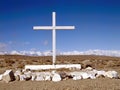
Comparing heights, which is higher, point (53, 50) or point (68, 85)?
point (53, 50)

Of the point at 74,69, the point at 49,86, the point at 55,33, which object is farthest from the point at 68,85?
the point at 55,33

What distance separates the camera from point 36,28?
75.4ft

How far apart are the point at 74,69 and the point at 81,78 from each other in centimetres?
652

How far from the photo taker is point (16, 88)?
12.8m

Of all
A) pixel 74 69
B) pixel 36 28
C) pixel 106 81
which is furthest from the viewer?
pixel 36 28

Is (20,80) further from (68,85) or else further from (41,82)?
(68,85)

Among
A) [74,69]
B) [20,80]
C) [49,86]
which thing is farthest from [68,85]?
[74,69]

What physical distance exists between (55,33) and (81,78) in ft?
27.2

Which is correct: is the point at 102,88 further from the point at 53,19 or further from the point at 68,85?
the point at 53,19

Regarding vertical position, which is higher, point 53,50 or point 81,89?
point 53,50

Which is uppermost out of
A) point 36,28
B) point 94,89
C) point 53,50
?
point 36,28

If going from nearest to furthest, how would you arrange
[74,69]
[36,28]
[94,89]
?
→ 1. [94,89]
2. [74,69]
3. [36,28]

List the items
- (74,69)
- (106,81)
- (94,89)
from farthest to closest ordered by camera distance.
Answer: (74,69), (106,81), (94,89)

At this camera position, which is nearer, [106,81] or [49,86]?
[49,86]
